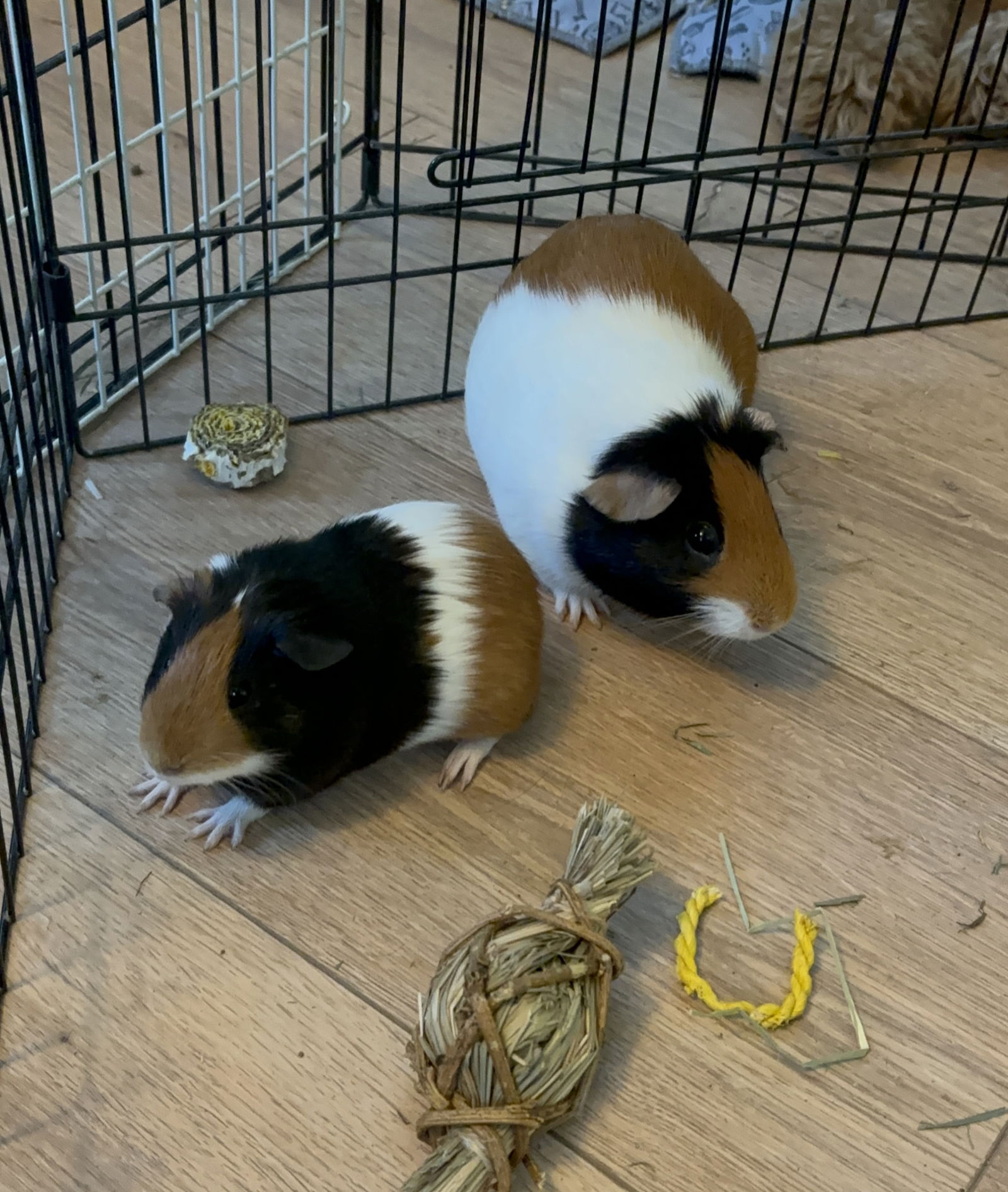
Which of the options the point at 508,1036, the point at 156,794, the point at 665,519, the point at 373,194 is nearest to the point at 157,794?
the point at 156,794

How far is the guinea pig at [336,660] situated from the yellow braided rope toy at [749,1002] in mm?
243

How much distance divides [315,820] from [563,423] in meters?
0.46

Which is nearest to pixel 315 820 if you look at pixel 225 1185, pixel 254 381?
pixel 225 1185

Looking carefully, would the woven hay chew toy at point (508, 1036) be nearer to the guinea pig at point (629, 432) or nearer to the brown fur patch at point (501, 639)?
the brown fur patch at point (501, 639)

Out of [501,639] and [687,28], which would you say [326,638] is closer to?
[501,639]

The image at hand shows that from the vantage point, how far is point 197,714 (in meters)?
0.91

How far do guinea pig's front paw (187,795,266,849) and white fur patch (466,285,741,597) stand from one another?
413mm

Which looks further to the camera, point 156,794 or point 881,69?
point 881,69

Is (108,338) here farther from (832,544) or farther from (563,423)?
(832,544)

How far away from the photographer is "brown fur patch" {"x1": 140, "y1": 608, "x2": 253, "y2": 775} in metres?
0.91

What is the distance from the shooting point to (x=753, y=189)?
151cm

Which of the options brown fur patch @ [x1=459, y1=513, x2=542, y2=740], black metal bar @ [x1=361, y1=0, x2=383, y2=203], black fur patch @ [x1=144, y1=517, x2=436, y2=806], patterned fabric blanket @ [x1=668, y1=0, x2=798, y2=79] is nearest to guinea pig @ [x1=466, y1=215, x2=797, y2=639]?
brown fur patch @ [x1=459, y1=513, x2=542, y2=740]

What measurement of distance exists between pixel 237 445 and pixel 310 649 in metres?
0.50

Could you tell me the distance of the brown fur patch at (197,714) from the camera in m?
0.91
